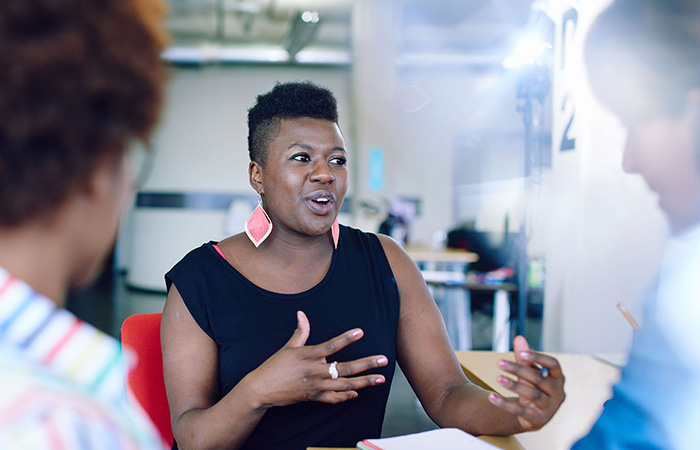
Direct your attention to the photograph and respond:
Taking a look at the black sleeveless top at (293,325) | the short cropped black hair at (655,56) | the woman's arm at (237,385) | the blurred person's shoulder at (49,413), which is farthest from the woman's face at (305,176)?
the blurred person's shoulder at (49,413)

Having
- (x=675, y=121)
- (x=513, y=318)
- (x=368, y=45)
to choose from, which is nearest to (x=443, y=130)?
(x=368, y=45)

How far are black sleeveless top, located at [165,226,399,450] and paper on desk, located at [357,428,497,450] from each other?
0.33 m

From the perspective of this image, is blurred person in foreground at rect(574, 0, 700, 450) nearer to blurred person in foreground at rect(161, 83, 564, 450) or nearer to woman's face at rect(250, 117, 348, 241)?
blurred person in foreground at rect(161, 83, 564, 450)

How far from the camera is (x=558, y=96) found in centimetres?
311

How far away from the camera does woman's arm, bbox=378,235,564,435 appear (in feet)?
3.58

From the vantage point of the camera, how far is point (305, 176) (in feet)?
4.50

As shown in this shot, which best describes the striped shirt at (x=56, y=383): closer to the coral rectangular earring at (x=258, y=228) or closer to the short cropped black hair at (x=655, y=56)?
the short cropped black hair at (x=655, y=56)

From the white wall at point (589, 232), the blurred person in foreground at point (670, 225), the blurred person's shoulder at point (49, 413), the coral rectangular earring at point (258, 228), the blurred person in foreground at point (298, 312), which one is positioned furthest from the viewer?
the white wall at point (589, 232)

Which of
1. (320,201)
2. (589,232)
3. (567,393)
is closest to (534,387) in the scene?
(567,393)

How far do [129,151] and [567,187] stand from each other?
108 inches

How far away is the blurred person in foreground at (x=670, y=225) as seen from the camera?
66cm

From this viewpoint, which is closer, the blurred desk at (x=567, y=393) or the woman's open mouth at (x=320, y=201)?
the blurred desk at (x=567, y=393)

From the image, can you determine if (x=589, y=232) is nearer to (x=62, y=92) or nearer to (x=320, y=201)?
(x=320, y=201)

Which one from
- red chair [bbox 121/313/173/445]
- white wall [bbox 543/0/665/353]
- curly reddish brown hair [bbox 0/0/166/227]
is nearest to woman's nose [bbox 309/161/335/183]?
red chair [bbox 121/313/173/445]
